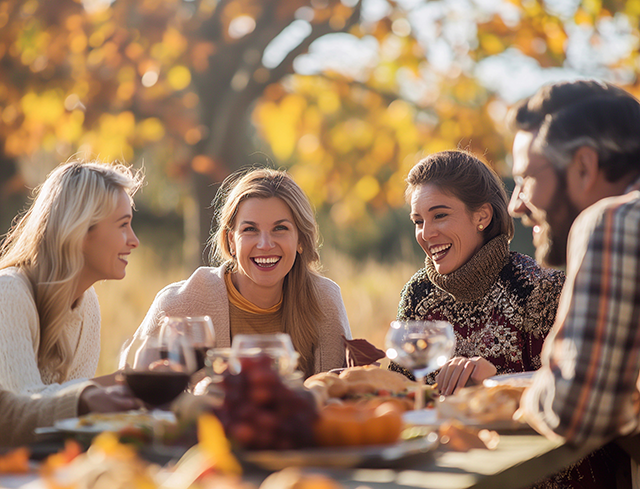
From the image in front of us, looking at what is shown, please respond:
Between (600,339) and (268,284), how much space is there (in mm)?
2243

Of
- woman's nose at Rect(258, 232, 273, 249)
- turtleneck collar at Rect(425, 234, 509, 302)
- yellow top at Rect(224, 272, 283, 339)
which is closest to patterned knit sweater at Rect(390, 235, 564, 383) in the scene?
turtleneck collar at Rect(425, 234, 509, 302)

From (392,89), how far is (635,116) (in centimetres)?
519

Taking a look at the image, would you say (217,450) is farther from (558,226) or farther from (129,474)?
(558,226)

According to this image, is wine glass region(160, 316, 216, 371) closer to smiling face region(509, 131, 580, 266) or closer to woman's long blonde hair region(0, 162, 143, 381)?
smiling face region(509, 131, 580, 266)

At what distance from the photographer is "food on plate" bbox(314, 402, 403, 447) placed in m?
1.32

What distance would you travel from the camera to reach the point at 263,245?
350 cm

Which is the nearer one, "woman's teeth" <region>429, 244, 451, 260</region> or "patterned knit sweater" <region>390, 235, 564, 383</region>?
"patterned knit sweater" <region>390, 235, 564, 383</region>

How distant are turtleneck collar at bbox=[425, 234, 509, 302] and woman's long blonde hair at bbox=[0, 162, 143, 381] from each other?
61.5 inches

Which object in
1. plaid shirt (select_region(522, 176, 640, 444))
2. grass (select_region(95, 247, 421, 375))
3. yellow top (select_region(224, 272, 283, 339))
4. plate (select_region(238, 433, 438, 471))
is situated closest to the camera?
plate (select_region(238, 433, 438, 471))

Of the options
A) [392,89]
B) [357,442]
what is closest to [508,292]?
[357,442]

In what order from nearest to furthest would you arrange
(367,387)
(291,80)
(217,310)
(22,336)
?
(367,387), (22,336), (217,310), (291,80)

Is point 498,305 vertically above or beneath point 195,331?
beneath

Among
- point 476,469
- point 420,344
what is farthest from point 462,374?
point 476,469

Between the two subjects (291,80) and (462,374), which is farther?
(291,80)
